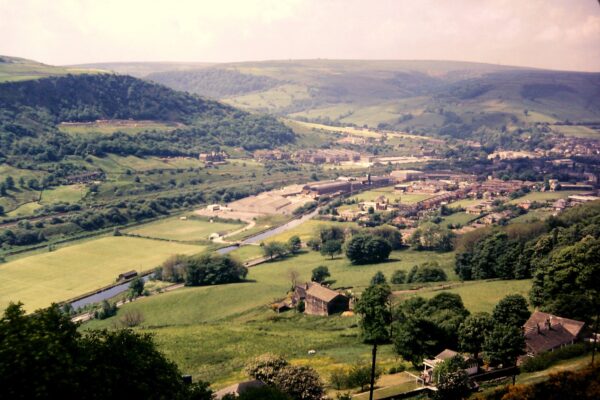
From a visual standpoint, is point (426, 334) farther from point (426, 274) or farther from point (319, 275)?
point (319, 275)

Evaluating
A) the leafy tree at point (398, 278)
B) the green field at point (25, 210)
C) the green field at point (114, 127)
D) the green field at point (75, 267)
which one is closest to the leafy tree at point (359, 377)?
the leafy tree at point (398, 278)

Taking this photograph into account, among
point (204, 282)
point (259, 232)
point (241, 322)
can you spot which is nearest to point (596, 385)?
point (241, 322)

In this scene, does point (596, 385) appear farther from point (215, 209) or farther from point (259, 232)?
point (215, 209)

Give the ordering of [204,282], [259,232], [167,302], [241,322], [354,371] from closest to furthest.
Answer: [354,371], [241,322], [167,302], [204,282], [259,232]

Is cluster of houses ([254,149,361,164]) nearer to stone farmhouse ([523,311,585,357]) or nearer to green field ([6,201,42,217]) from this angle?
green field ([6,201,42,217])

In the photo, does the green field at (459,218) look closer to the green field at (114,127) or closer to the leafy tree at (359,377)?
the leafy tree at (359,377)

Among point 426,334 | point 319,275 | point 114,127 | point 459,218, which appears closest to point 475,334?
point 426,334
